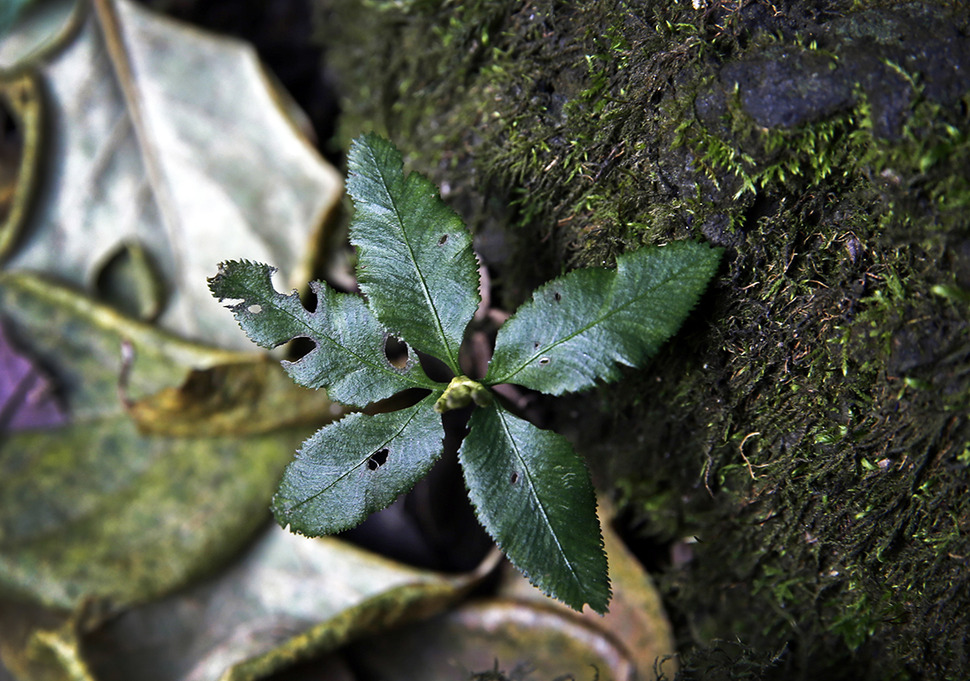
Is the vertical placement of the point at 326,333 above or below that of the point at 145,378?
above

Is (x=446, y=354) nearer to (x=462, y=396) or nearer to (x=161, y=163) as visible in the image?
(x=462, y=396)

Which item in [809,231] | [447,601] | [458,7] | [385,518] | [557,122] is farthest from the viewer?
[385,518]

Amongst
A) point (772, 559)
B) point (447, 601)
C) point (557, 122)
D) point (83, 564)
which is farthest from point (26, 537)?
point (772, 559)

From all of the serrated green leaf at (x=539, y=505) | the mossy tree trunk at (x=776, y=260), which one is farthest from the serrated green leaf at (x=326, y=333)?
the mossy tree trunk at (x=776, y=260)

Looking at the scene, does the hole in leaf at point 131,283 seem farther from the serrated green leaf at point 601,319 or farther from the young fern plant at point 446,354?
the serrated green leaf at point 601,319

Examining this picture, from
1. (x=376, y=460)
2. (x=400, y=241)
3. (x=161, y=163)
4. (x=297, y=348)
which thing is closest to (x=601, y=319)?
(x=400, y=241)

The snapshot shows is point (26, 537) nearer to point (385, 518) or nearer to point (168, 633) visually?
point (168, 633)
